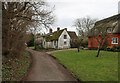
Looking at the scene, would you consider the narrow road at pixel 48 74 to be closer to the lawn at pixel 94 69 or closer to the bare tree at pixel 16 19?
the lawn at pixel 94 69

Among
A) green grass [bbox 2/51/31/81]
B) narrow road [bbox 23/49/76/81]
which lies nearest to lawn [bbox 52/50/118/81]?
narrow road [bbox 23/49/76/81]

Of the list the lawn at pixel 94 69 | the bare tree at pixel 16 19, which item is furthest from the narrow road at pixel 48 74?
the bare tree at pixel 16 19

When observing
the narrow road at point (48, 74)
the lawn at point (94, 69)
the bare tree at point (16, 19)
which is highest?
the bare tree at point (16, 19)

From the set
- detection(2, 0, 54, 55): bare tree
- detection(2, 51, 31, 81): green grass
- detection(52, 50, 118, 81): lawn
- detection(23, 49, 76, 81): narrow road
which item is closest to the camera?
detection(2, 51, 31, 81): green grass

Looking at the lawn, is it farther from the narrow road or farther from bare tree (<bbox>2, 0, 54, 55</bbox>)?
bare tree (<bbox>2, 0, 54, 55</bbox>)

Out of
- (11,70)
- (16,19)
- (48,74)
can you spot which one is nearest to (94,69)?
A: (48,74)

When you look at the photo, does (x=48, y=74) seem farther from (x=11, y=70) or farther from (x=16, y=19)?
(x=16, y=19)

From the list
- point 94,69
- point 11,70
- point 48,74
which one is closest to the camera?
point 11,70

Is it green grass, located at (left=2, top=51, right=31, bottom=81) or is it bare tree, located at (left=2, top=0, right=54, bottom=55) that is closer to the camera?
green grass, located at (left=2, top=51, right=31, bottom=81)

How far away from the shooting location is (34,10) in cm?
1258

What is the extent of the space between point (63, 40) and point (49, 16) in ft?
67.5

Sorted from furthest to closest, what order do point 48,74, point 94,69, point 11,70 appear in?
point 94,69, point 48,74, point 11,70

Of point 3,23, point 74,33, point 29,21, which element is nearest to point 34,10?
point 29,21

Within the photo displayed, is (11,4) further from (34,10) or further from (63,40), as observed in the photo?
(63,40)
